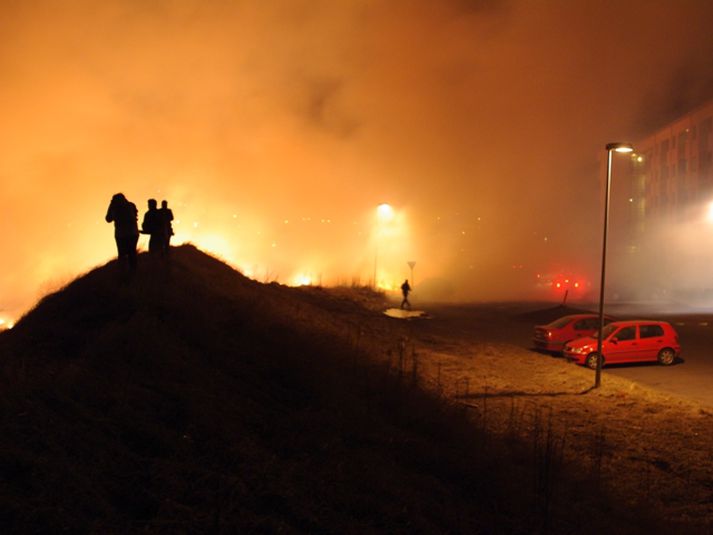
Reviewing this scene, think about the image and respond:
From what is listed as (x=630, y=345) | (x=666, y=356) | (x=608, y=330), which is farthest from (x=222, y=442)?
(x=666, y=356)

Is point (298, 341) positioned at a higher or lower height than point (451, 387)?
higher

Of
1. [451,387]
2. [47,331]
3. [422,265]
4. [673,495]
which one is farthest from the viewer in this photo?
[422,265]

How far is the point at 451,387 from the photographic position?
13.2 m

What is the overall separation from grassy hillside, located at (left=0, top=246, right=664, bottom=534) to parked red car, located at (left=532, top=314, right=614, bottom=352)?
10512 millimetres

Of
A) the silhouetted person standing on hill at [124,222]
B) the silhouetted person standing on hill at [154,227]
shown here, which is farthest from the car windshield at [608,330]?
the silhouetted person standing on hill at [124,222]

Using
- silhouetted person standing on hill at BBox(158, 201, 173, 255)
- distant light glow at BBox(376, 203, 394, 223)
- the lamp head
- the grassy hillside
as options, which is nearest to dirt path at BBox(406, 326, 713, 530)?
the grassy hillside

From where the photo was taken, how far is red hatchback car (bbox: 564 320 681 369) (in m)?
17.3

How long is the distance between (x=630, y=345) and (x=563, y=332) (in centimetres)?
213

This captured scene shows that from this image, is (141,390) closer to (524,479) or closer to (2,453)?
(2,453)

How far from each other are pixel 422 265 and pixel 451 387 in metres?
52.8

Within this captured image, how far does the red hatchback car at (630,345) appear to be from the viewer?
17281 millimetres

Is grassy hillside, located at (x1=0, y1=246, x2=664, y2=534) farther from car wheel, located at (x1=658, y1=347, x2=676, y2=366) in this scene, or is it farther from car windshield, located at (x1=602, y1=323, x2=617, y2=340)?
car wheel, located at (x1=658, y1=347, x2=676, y2=366)

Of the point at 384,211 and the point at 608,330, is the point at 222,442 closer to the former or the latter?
the point at 608,330

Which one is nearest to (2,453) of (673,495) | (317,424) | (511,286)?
(317,424)
